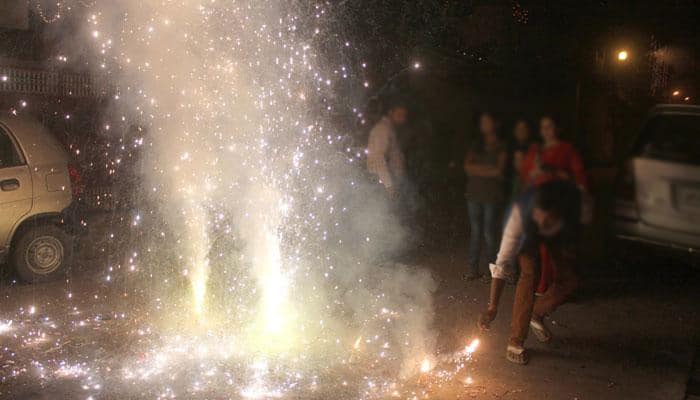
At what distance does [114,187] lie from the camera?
10047 mm

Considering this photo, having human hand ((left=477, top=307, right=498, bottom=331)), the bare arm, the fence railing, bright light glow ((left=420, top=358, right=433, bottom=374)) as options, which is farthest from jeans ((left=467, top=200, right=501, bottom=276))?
the fence railing

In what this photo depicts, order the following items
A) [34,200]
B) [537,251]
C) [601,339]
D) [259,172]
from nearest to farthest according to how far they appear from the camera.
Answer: [537,251], [601,339], [259,172], [34,200]

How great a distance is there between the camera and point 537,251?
4.47 m

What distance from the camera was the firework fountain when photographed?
15.2ft

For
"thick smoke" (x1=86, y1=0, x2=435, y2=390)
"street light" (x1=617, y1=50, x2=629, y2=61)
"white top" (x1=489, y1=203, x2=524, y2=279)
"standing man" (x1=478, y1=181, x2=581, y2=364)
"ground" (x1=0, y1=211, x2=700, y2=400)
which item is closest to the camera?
"standing man" (x1=478, y1=181, x2=581, y2=364)

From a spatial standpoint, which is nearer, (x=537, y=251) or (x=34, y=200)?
(x=537, y=251)

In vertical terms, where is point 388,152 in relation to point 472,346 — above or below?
above

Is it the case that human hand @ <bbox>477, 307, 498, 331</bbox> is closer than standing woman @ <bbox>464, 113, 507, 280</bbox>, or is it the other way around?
standing woman @ <bbox>464, 113, 507, 280</bbox>

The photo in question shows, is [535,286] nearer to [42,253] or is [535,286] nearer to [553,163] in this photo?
[553,163]

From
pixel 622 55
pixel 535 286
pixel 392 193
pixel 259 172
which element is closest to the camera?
pixel 535 286

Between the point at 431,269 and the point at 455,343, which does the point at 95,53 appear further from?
the point at 455,343

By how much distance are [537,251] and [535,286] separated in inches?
12.4

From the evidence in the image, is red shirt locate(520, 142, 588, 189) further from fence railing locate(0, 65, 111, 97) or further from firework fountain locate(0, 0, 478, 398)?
fence railing locate(0, 65, 111, 97)

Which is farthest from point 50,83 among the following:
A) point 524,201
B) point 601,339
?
point 601,339
